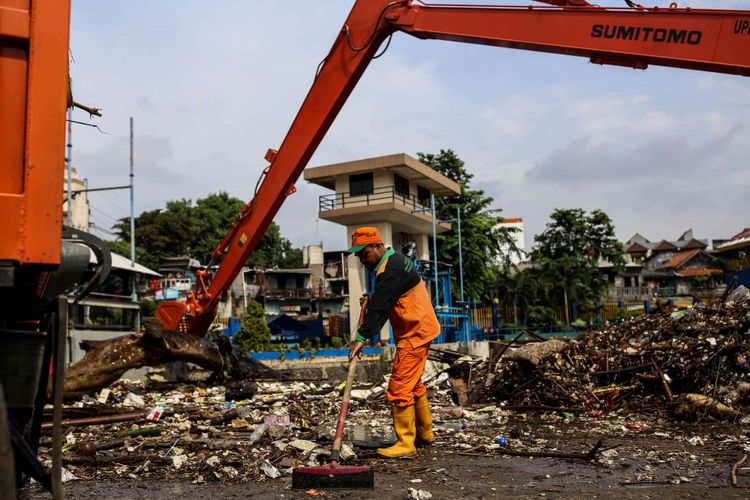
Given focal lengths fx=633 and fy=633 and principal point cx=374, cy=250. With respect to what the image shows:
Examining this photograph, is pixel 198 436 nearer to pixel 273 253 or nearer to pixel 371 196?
pixel 371 196

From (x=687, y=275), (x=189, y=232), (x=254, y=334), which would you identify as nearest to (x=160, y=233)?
(x=189, y=232)

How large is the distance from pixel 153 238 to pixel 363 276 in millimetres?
20345

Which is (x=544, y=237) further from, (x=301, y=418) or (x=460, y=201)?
(x=301, y=418)

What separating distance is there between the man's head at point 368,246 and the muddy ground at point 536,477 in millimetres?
1591

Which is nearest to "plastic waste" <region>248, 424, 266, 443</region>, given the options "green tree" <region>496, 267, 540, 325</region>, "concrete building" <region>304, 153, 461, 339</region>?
"concrete building" <region>304, 153, 461, 339</region>

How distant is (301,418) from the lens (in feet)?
23.4

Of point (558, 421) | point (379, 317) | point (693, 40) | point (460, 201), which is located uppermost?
point (460, 201)

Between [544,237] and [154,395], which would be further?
[544,237]

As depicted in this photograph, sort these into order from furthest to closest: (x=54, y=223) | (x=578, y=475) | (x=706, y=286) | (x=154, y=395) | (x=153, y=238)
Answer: (x=706, y=286) < (x=153, y=238) < (x=154, y=395) < (x=578, y=475) < (x=54, y=223)

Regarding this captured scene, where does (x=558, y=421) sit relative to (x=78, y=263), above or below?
below

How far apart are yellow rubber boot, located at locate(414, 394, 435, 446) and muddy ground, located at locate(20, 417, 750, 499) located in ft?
0.36

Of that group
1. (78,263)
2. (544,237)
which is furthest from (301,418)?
(544,237)

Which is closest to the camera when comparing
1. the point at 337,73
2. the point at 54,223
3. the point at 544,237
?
the point at 54,223

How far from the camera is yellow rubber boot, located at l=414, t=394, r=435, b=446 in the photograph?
5.34m
